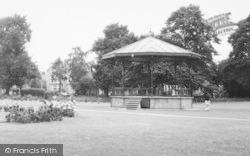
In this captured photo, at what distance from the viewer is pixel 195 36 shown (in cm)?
5178

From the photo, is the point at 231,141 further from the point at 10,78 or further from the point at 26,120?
the point at 10,78

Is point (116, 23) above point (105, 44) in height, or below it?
above

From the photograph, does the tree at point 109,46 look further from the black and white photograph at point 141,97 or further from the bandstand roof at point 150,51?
the bandstand roof at point 150,51

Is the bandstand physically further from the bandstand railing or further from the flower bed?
the flower bed

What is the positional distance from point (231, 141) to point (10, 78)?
58.7m

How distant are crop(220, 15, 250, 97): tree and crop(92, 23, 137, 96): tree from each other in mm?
16923

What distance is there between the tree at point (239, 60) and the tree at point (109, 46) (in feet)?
55.5

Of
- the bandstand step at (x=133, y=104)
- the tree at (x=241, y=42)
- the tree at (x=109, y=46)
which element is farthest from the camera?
the tree at (x=109, y=46)

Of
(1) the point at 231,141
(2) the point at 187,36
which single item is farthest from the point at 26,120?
(2) the point at 187,36

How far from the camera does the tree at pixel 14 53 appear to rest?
61953mm

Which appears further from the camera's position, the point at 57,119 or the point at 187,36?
the point at 187,36

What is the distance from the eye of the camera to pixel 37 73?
68.6 metres

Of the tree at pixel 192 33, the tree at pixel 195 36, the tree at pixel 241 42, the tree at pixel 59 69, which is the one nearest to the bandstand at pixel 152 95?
the tree at pixel 195 36

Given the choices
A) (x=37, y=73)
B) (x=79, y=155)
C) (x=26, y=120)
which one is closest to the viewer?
(x=79, y=155)
